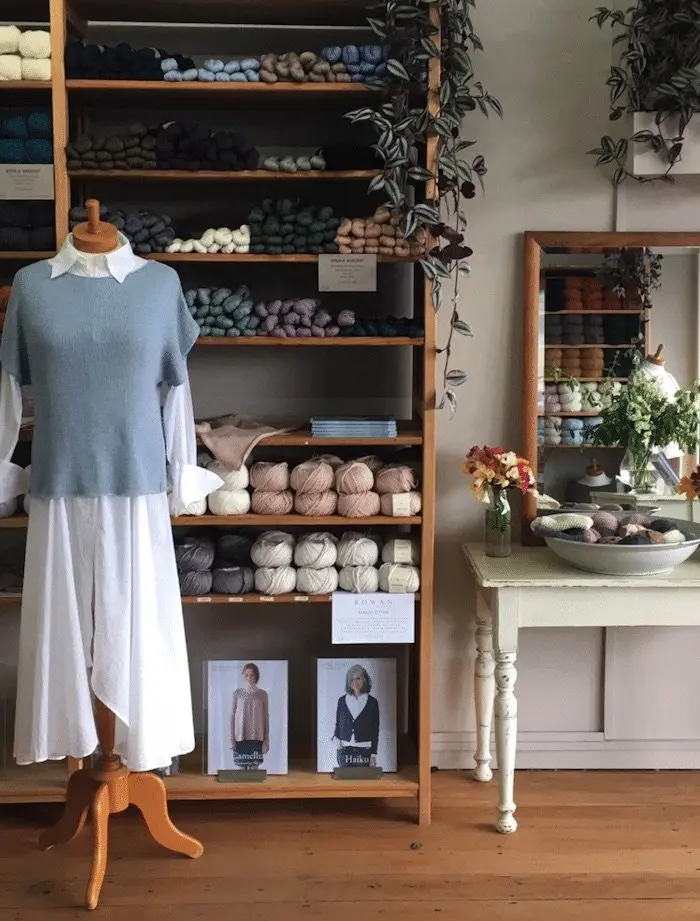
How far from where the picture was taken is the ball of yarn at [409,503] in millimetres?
3035

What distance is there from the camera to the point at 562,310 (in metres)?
3.35

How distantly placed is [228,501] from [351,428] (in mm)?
390

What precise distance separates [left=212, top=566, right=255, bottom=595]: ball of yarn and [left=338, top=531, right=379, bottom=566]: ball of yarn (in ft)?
0.87

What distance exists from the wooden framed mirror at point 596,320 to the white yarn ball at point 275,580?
0.84 metres

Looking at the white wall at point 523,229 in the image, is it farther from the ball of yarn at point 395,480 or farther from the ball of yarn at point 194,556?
the ball of yarn at point 194,556

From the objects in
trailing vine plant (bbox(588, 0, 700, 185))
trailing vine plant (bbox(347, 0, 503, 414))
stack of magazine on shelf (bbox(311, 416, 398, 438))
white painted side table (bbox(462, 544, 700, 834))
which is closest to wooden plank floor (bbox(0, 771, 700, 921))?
white painted side table (bbox(462, 544, 700, 834))

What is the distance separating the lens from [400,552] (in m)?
3.09

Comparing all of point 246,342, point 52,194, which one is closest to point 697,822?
point 246,342

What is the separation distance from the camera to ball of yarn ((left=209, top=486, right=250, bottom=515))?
303cm

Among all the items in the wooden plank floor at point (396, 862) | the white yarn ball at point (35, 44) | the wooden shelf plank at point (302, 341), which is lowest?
the wooden plank floor at point (396, 862)

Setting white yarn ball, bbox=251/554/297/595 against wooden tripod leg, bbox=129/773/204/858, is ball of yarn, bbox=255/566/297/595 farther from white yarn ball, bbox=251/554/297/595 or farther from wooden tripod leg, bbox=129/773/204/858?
→ wooden tripod leg, bbox=129/773/204/858

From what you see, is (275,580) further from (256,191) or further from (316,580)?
(256,191)

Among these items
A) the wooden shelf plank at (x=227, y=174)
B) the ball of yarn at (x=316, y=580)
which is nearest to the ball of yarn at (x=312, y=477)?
the ball of yarn at (x=316, y=580)

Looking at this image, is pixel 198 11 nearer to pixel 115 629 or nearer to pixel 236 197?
pixel 236 197
